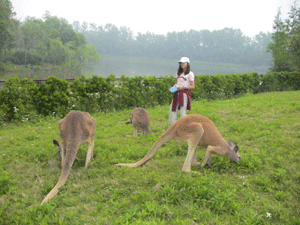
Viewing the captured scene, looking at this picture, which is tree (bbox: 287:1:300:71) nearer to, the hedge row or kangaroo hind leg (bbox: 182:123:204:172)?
the hedge row

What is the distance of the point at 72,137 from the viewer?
4.37 meters

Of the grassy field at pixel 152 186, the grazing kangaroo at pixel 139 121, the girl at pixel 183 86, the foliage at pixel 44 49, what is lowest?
the grassy field at pixel 152 186

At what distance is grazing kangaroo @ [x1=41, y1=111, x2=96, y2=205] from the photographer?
4082 mm

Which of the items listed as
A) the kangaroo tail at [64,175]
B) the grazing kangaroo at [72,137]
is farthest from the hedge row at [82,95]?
the kangaroo tail at [64,175]

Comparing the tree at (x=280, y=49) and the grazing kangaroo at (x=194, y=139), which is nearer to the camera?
the grazing kangaroo at (x=194, y=139)

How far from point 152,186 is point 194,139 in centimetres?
118

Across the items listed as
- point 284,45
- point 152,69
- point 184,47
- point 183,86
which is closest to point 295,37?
point 284,45

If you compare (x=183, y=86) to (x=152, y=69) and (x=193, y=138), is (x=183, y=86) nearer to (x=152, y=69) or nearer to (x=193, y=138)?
(x=193, y=138)

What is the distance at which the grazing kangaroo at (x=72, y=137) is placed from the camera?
13.4 feet

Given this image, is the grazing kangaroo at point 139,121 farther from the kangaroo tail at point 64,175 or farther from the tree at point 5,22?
the tree at point 5,22

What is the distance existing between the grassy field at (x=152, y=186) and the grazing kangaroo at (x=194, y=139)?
217 mm

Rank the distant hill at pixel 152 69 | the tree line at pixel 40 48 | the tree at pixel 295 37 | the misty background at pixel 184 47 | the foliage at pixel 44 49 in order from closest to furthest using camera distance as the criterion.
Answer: the tree at pixel 295 37
the tree line at pixel 40 48
the foliage at pixel 44 49
the distant hill at pixel 152 69
the misty background at pixel 184 47

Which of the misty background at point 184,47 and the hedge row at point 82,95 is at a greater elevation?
the misty background at point 184,47

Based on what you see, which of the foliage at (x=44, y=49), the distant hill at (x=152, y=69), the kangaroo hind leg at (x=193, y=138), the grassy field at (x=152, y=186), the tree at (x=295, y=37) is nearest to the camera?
the grassy field at (x=152, y=186)
